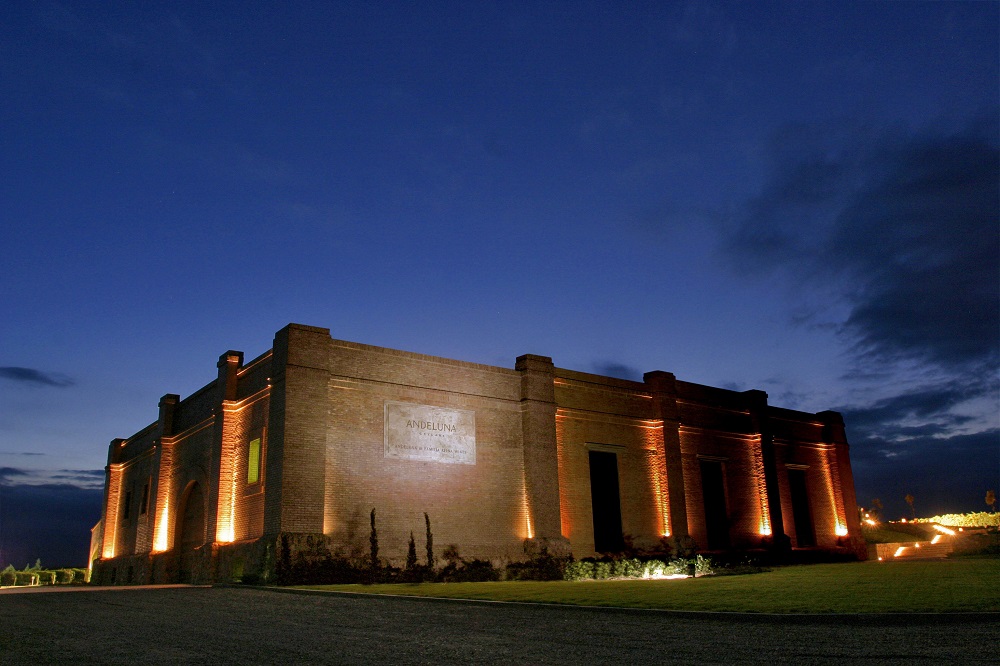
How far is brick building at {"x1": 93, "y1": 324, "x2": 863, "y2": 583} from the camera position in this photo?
69.0ft

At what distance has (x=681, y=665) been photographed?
6457 mm

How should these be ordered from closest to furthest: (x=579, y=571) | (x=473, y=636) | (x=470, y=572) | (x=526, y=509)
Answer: (x=473, y=636), (x=470, y=572), (x=579, y=571), (x=526, y=509)

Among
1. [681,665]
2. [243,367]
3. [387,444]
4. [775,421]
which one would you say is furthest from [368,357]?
[775,421]

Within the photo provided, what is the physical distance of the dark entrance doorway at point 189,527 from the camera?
26344 mm

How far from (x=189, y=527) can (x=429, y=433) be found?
10524mm

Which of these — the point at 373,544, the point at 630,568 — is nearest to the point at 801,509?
the point at 630,568

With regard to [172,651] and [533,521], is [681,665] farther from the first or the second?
[533,521]

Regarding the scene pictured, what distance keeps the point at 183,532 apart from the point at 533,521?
513 inches

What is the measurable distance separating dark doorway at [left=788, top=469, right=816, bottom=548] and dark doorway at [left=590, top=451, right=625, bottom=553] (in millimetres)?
11709

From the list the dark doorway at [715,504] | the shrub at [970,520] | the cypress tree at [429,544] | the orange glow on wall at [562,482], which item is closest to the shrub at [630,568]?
the orange glow on wall at [562,482]

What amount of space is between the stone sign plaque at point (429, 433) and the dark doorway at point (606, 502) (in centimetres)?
539

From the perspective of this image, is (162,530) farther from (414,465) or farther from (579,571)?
(579,571)

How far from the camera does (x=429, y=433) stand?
76.5ft

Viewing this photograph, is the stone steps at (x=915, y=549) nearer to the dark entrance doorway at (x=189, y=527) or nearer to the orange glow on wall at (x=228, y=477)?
the orange glow on wall at (x=228, y=477)
